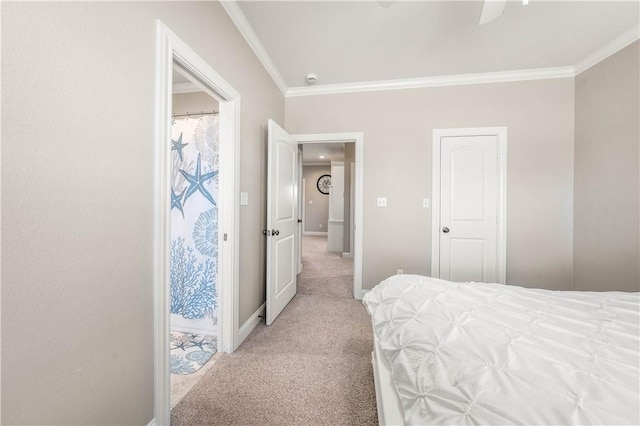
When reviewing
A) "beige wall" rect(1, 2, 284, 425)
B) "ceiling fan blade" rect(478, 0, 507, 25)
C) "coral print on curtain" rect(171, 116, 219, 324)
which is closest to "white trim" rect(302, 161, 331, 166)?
"coral print on curtain" rect(171, 116, 219, 324)

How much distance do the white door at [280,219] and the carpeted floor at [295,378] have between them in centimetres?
28

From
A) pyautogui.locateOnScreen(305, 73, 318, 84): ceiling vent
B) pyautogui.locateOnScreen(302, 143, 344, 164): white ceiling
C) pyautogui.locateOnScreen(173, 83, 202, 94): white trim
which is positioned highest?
pyautogui.locateOnScreen(302, 143, 344, 164): white ceiling

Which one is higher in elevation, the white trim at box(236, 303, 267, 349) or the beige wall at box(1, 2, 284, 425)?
the beige wall at box(1, 2, 284, 425)

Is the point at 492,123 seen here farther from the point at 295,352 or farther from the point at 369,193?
the point at 295,352

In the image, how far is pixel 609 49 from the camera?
88.8 inches

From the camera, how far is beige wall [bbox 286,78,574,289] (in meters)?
2.70

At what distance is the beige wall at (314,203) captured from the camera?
858 centimetres

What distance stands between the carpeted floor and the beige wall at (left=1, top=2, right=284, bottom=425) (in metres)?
0.41

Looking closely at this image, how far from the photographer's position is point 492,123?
2793 mm

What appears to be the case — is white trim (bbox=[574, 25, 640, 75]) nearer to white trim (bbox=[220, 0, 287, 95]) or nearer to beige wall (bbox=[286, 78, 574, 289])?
beige wall (bbox=[286, 78, 574, 289])

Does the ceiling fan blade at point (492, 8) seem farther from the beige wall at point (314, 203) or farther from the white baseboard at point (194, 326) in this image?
the beige wall at point (314, 203)

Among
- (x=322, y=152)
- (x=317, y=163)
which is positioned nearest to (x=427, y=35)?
(x=322, y=152)

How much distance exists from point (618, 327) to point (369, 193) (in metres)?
2.28

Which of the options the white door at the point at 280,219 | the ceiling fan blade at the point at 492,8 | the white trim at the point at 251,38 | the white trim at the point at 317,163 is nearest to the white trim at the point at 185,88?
the white trim at the point at 251,38
